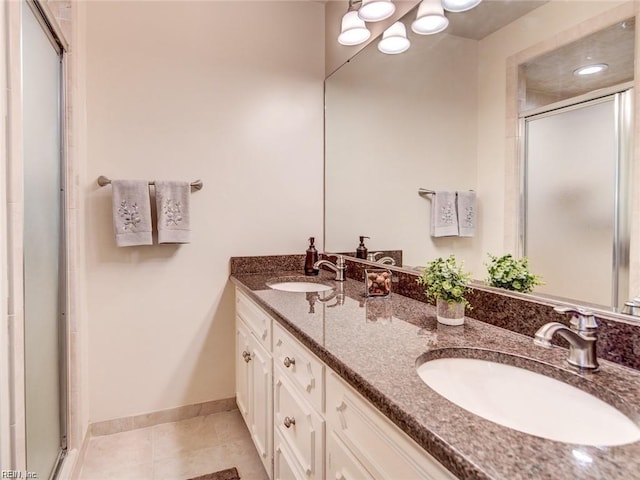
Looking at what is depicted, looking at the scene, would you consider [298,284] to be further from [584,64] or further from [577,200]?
[584,64]

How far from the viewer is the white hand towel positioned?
1.52 metres

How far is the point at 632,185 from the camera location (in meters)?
0.93

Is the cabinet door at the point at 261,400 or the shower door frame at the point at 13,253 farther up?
the shower door frame at the point at 13,253

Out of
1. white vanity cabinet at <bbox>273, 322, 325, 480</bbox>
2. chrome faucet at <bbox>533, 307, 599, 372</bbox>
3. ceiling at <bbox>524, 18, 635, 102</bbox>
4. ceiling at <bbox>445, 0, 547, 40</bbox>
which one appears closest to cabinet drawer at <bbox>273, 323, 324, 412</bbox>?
white vanity cabinet at <bbox>273, 322, 325, 480</bbox>

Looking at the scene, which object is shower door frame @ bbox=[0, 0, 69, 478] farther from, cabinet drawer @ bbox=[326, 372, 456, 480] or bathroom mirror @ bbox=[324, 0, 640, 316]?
→ bathroom mirror @ bbox=[324, 0, 640, 316]

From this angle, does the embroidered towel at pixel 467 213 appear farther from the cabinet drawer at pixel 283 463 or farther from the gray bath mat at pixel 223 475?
the gray bath mat at pixel 223 475

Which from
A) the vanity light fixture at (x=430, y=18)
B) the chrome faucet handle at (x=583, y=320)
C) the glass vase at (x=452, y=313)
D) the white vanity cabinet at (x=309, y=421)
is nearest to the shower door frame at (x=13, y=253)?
the white vanity cabinet at (x=309, y=421)

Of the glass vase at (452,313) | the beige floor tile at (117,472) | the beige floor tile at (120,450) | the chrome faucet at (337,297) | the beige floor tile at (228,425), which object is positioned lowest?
the beige floor tile at (117,472)

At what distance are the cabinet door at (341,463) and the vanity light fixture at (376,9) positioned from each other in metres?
1.80

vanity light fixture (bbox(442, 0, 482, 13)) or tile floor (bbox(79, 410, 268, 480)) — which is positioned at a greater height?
vanity light fixture (bbox(442, 0, 482, 13))

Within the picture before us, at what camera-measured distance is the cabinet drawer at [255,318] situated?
1562 mm

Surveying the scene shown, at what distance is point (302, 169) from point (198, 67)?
33.2 inches

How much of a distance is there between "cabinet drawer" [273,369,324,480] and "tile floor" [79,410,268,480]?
567 millimetres

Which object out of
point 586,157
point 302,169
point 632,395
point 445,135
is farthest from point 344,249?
point 632,395
